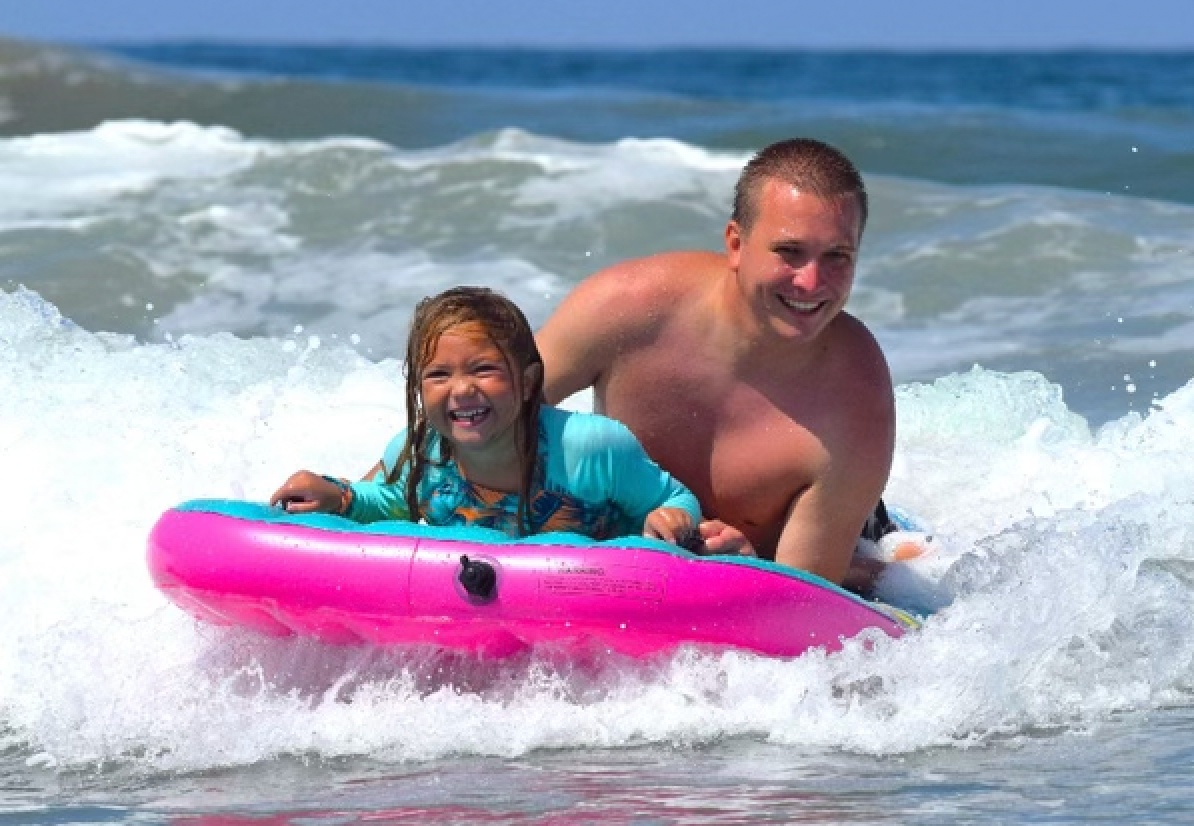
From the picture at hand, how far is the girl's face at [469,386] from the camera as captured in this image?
3844mm

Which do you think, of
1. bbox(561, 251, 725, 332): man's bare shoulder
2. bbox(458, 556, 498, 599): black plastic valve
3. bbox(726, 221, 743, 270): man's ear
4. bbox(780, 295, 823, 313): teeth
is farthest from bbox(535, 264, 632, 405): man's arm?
bbox(458, 556, 498, 599): black plastic valve

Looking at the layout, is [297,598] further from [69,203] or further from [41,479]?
[69,203]

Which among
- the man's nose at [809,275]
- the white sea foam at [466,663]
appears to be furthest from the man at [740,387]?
the white sea foam at [466,663]

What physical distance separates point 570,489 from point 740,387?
493 mm

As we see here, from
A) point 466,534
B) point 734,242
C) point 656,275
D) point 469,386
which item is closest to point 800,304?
point 734,242

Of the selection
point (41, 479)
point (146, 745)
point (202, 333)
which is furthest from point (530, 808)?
point (202, 333)

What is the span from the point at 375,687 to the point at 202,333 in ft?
16.8

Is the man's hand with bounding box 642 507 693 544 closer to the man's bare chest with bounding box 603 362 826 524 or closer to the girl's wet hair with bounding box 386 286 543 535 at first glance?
the girl's wet hair with bounding box 386 286 543 535

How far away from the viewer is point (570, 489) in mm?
3998

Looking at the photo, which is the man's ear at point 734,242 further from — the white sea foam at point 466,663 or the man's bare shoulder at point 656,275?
the white sea foam at point 466,663

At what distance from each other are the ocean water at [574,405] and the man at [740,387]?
0.37 m

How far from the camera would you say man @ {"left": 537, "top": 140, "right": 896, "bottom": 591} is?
4242 mm

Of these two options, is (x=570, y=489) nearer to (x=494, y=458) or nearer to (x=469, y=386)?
(x=494, y=458)

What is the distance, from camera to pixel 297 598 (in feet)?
12.4
